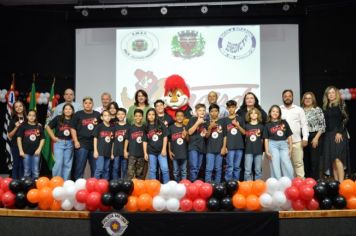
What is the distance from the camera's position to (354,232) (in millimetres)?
3373

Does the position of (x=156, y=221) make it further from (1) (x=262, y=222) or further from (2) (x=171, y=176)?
(2) (x=171, y=176)

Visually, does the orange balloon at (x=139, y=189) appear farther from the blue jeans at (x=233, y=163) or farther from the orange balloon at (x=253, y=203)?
the blue jeans at (x=233, y=163)

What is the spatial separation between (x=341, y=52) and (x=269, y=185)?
3.74 metres

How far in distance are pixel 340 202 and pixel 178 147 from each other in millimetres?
2121

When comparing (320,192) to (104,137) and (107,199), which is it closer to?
(107,199)

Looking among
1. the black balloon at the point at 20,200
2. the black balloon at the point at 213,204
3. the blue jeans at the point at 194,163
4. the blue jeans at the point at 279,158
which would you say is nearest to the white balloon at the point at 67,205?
the black balloon at the point at 20,200

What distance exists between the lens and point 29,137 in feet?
18.0

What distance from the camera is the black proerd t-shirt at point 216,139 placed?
5246mm

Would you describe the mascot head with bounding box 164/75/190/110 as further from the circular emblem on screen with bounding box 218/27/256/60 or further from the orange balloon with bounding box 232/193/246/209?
the orange balloon with bounding box 232/193/246/209

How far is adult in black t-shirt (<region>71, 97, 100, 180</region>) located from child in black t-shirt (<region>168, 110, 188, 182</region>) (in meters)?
0.98

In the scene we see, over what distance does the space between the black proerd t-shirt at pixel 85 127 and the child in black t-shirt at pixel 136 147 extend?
1.55ft

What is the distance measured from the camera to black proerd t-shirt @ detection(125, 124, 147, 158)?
17.2ft

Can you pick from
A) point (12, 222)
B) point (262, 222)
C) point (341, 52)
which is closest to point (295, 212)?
point (262, 222)

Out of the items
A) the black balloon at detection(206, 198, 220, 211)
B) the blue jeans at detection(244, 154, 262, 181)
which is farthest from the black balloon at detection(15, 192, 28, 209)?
the blue jeans at detection(244, 154, 262, 181)
